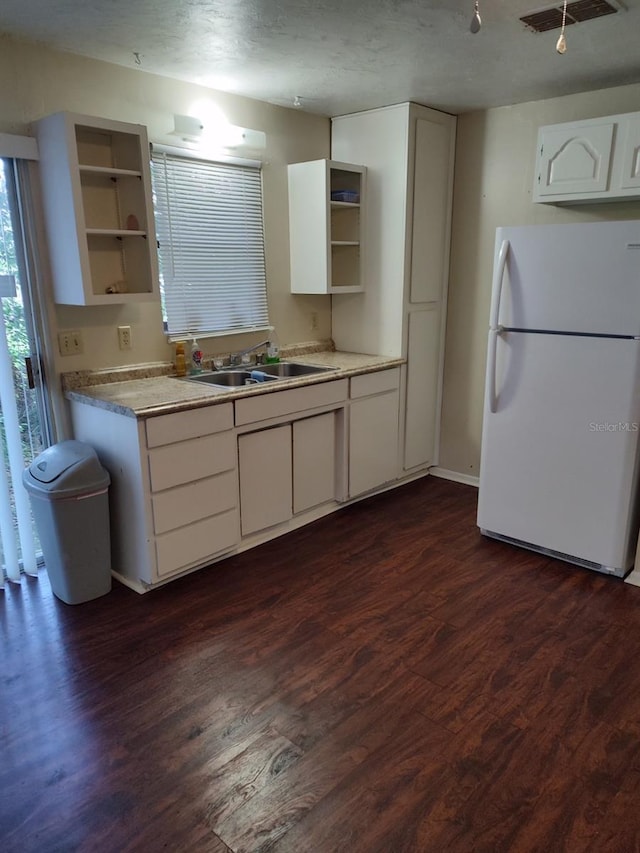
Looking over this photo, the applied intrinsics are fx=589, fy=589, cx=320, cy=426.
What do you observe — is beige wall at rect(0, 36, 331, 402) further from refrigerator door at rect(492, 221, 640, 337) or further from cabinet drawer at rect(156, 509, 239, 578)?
refrigerator door at rect(492, 221, 640, 337)

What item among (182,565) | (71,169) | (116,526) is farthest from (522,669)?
(71,169)

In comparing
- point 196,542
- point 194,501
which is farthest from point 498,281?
point 196,542

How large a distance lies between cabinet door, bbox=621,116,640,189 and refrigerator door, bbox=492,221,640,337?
466mm

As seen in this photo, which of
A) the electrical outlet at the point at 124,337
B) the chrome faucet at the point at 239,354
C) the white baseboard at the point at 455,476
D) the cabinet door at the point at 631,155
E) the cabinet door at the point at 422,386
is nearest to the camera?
the cabinet door at the point at 631,155

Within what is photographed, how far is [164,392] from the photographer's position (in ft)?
9.15

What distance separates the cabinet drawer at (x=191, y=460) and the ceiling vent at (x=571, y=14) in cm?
211

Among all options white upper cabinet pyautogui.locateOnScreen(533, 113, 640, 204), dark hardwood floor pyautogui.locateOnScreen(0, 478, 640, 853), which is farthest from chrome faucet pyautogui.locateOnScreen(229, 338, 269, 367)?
white upper cabinet pyautogui.locateOnScreen(533, 113, 640, 204)

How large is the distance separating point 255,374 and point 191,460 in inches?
34.1

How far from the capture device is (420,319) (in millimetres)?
3906

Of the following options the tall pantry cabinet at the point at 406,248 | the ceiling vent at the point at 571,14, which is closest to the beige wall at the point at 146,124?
the tall pantry cabinet at the point at 406,248

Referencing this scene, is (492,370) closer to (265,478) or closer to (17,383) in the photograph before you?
(265,478)

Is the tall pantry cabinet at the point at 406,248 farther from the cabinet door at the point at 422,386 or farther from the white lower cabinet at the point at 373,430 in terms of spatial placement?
the white lower cabinet at the point at 373,430

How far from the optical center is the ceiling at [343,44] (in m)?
2.17

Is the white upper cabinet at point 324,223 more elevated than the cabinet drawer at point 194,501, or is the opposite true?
the white upper cabinet at point 324,223
